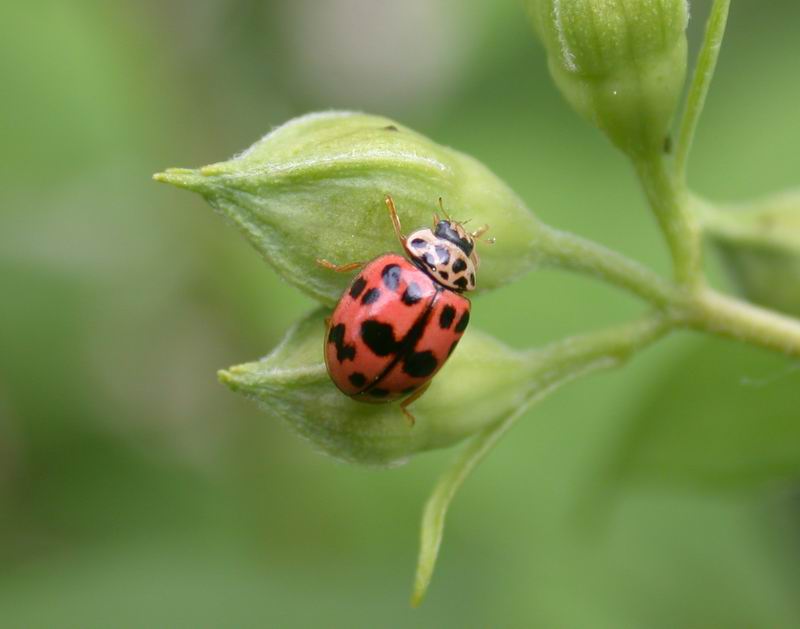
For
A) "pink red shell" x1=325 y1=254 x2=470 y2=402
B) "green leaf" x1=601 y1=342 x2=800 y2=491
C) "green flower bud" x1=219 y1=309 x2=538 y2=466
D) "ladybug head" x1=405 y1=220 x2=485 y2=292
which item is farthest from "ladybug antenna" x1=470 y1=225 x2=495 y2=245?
"green leaf" x1=601 y1=342 x2=800 y2=491

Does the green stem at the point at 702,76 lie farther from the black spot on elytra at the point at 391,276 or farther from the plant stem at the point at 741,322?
the black spot on elytra at the point at 391,276

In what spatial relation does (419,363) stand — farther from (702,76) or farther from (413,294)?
(702,76)

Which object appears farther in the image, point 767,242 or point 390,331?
point 767,242

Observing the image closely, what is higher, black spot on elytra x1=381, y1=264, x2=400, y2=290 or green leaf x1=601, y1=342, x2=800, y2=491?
black spot on elytra x1=381, y1=264, x2=400, y2=290

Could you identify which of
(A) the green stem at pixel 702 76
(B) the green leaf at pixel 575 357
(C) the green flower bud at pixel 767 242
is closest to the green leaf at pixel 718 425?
(C) the green flower bud at pixel 767 242

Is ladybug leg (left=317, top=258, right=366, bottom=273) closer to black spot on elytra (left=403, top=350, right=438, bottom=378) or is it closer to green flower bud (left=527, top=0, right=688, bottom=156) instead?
black spot on elytra (left=403, top=350, right=438, bottom=378)

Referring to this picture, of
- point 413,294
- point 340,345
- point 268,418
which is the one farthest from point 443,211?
point 268,418

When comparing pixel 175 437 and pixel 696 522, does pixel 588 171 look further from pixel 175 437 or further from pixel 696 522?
pixel 175 437
